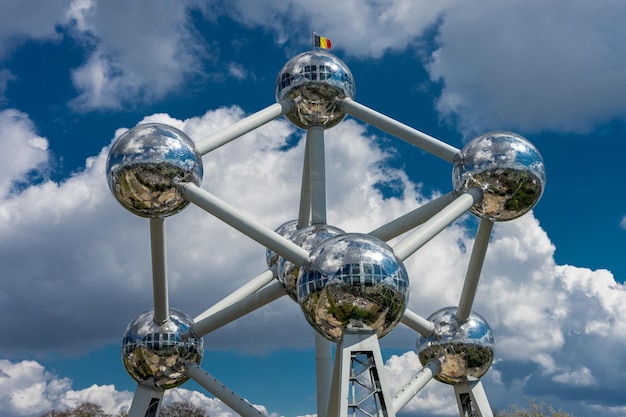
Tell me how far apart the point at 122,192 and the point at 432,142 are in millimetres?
5767

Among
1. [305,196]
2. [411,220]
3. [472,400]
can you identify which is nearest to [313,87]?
[305,196]

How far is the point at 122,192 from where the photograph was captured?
42.4 ft

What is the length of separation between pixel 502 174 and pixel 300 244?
3791mm

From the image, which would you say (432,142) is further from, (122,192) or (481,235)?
(122,192)

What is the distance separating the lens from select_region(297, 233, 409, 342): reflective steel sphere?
34.5ft

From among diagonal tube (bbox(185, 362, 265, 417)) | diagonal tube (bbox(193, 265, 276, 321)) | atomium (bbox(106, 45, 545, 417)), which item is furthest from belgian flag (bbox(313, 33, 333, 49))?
diagonal tube (bbox(185, 362, 265, 417))

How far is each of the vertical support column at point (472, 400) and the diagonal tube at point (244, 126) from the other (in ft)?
22.7

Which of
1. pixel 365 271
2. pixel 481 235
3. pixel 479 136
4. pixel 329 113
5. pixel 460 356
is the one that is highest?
pixel 329 113

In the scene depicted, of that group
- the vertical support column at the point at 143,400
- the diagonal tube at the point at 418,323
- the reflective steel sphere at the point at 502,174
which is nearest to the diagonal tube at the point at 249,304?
Result: the vertical support column at the point at 143,400

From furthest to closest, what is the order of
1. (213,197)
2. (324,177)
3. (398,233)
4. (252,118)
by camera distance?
(324,177), (252,118), (398,233), (213,197)

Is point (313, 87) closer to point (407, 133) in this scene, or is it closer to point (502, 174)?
point (407, 133)

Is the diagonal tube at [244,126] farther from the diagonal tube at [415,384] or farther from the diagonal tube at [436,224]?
the diagonal tube at [415,384]

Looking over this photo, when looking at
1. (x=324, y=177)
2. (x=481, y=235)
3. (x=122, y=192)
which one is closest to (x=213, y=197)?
(x=122, y=192)

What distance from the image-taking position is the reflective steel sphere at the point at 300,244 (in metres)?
13.4
